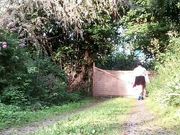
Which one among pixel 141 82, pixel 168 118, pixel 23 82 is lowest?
pixel 168 118

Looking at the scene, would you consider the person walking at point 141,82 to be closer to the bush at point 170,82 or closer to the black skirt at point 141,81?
the black skirt at point 141,81

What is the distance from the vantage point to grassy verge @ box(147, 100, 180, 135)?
10.6m

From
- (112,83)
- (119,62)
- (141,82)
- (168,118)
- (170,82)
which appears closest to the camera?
(168,118)

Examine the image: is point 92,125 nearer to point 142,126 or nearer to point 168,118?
point 142,126

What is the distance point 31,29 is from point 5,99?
20.2 ft

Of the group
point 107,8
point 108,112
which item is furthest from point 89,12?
point 108,112

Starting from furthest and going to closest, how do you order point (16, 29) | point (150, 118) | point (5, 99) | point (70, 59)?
1. point (70, 59)
2. point (16, 29)
3. point (5, 99)
4. point (150, 118)

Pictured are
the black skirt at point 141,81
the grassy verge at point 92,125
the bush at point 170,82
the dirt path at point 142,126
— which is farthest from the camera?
the black skirt at point 141,81

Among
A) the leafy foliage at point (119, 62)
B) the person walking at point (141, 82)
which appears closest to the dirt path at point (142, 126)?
the person walking at point (141, 82)

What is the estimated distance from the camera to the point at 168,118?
11.7 metres

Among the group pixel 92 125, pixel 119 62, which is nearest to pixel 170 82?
pixel 92 125

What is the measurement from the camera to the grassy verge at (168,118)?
10609mm

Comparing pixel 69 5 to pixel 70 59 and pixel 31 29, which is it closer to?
pixel 31 29

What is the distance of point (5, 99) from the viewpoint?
52.8ft
